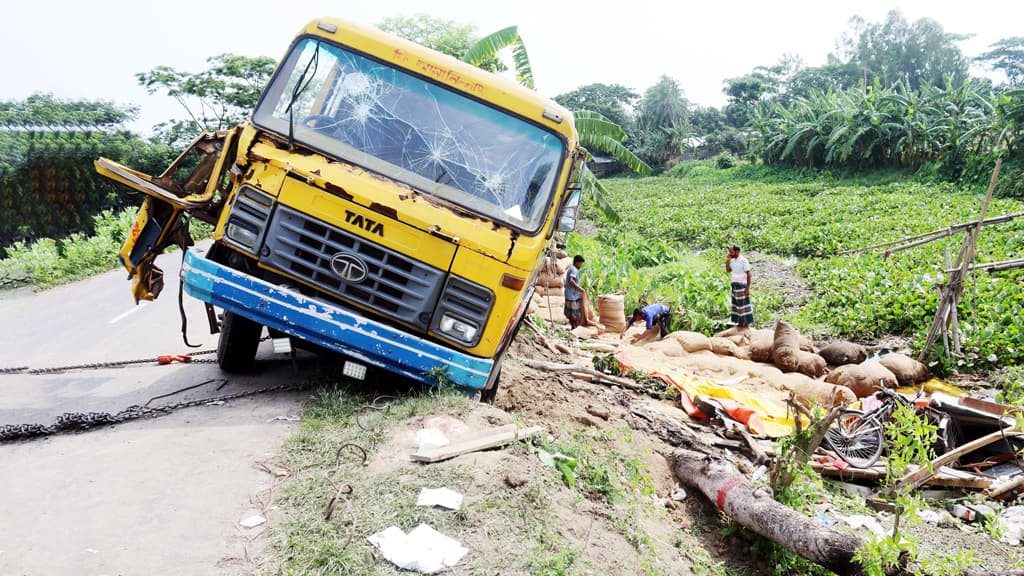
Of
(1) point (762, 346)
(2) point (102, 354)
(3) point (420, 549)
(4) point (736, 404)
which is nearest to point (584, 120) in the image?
(1) point (762, 346)

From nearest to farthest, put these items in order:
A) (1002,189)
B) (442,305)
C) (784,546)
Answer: (784,546), (442,305), (1002,189)

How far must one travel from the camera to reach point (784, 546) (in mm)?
4773

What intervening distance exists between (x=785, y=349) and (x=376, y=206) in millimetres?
7418

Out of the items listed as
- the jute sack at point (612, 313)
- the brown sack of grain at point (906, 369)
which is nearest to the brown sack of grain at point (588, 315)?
the jute sack at point (612, 313)

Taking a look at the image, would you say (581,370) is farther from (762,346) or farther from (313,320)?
(313,320)

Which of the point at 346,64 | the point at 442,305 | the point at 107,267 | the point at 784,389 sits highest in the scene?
the point at 346,64

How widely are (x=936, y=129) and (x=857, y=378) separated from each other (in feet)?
92.6

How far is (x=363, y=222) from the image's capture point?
5195mm

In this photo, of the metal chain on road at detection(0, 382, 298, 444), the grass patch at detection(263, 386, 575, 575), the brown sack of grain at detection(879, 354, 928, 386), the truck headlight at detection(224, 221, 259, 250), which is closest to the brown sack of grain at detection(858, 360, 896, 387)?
the brown sack of grain at detection(879, 354, 928, 386)

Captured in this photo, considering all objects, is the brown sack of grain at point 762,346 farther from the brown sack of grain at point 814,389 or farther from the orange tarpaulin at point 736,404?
the orange tarpaulin at point 736,404

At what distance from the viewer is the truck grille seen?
524 cm

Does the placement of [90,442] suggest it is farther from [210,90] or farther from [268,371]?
[210,90]

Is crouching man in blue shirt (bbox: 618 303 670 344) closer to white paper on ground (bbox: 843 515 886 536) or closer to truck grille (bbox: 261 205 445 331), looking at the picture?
white paper on ground (bbox: 843 515 886 536)

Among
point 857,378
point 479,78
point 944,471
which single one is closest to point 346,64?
point 479,78
